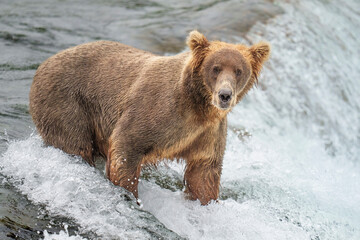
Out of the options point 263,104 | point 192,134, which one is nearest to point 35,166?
point 192,134

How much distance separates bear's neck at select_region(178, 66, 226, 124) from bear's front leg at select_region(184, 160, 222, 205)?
0.64 m

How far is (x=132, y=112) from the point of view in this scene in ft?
18.4

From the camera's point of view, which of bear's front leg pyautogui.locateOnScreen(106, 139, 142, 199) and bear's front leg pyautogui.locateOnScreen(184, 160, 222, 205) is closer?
bear's front leg pyautogui.locateOnScreen(106, 139, 142, 199)

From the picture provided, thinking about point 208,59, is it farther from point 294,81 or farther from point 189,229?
point 294,81

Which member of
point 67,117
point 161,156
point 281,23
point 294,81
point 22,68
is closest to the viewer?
point 161,156

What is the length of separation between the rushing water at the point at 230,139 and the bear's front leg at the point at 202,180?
0.12 metres

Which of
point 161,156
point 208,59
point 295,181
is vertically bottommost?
point 295,181

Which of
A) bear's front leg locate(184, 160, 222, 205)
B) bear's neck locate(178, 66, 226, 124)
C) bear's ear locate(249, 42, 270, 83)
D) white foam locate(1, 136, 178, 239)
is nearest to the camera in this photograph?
white foam locate(1, 136, 178, 239)

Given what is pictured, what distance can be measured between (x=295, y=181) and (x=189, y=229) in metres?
2.75

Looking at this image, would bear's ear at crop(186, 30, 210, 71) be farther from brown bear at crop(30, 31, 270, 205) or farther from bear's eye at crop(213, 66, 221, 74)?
bear's eye at crop(213, 66, 221, 74)

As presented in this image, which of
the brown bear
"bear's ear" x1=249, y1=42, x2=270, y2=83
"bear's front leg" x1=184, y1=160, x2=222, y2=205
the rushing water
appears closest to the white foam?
the rushing water

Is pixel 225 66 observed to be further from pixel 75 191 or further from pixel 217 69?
pixel 75 191

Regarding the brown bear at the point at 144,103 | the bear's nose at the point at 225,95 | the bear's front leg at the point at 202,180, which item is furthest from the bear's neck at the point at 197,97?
the bear's front leg at the point at 202,180

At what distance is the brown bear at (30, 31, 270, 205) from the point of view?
528 centimetres
